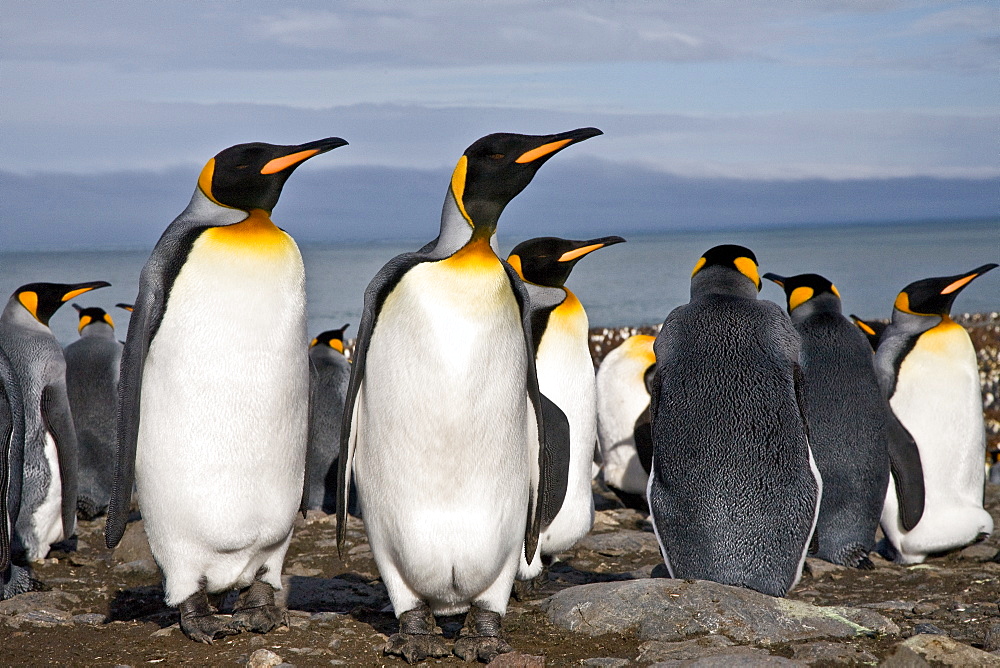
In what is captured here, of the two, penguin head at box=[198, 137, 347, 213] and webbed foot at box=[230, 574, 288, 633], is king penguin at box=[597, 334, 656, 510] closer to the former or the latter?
webbed foot at box=[230, 574, 288, 633]

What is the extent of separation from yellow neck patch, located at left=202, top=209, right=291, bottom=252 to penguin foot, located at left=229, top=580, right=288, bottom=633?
1.22 metres

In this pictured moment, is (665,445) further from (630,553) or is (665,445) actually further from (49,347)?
(49,347)

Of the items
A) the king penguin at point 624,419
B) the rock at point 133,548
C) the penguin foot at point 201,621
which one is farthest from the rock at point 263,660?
the king penguin at point 624,419

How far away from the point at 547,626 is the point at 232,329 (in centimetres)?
151

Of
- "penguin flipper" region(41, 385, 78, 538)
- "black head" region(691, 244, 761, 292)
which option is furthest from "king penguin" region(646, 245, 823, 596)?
"penguin flipper" region(41, 385, 78, 538)

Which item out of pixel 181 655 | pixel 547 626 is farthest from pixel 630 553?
pixel 181 655

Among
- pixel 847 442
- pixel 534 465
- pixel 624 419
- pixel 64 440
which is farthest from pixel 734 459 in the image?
pixel 64 440

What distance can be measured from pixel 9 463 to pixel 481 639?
2383mm

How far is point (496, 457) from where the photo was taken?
336 centimetres

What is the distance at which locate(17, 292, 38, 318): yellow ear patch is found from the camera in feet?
20.6

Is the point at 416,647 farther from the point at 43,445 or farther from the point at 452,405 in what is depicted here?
Answer: the point at 43,445

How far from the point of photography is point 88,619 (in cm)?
416

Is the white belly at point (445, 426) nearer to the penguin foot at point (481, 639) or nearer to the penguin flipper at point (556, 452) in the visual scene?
the penguin foot at point (481, 639)

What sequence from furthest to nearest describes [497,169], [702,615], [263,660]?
[702,615], [497,169], [263,660]
